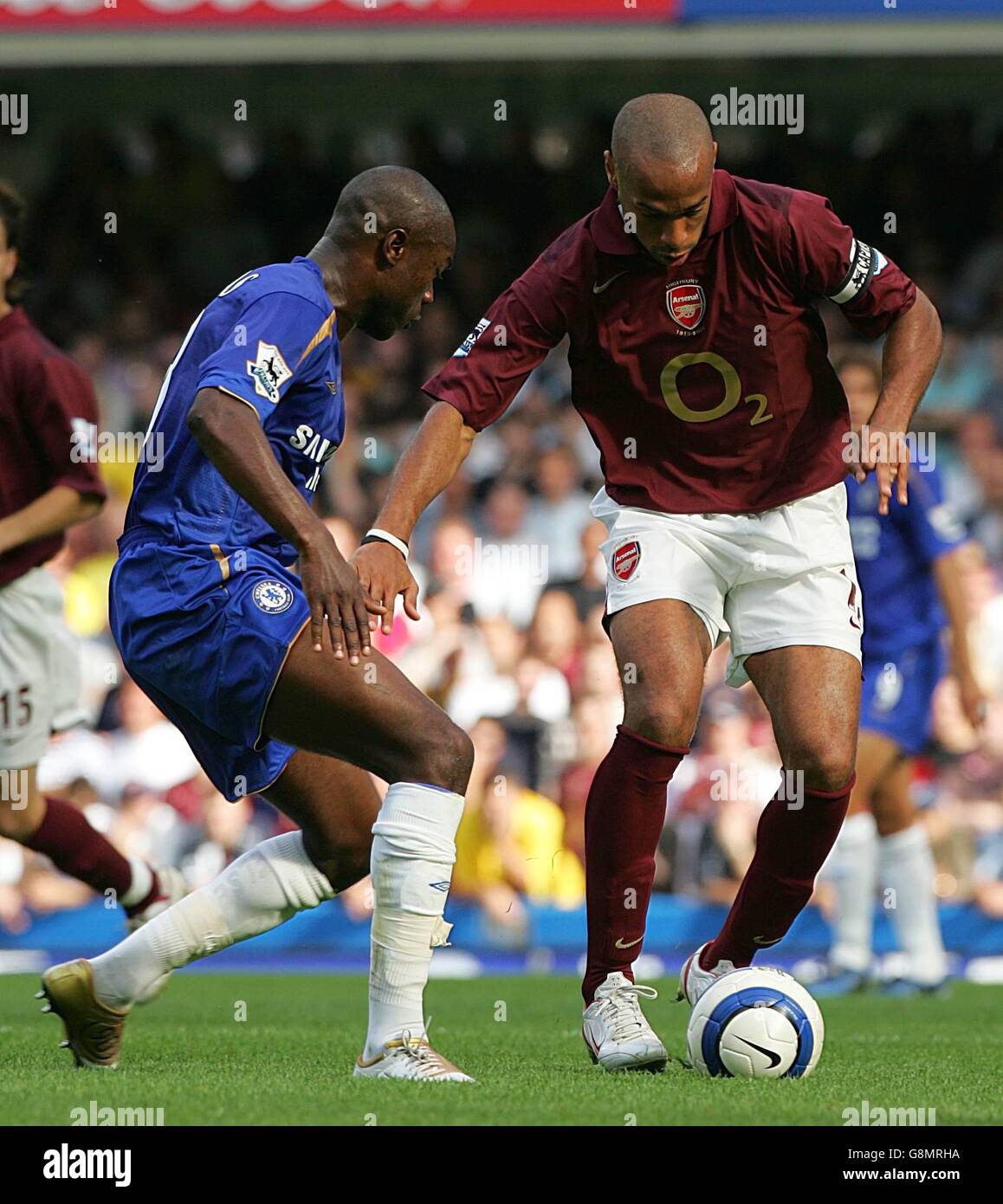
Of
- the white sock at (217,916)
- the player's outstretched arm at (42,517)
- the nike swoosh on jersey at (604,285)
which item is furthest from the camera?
the player's outstretched arm at (42,517)

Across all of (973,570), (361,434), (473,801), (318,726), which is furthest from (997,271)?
(318,726)

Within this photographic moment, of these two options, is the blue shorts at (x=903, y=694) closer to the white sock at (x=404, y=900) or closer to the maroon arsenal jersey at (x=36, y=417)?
the maroon arsenal jersey at (x=36, y=417)

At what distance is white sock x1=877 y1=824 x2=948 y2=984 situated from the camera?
8.11 meters

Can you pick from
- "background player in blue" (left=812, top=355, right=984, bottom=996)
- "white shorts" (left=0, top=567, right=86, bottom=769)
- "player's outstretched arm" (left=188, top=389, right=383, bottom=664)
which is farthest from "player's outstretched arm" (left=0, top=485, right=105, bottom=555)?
"background player in blue" (left=812, top=355, right=984, bottom=996)

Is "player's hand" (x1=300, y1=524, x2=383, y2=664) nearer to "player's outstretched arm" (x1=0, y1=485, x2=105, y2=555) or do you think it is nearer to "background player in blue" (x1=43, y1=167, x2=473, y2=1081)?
"background player in blue" (x1=43, y1=167, x2=473, y2=1081)

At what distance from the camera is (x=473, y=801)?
1041 cm

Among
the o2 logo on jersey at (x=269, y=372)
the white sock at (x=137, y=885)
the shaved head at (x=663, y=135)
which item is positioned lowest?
the white sock at (x=137, y=885)

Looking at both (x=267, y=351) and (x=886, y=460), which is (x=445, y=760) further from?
(x=886, y=460)

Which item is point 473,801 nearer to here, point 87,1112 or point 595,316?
point 595,316

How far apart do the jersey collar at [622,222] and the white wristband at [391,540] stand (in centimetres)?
101

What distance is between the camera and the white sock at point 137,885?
6367 mm

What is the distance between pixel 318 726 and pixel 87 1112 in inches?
40.2

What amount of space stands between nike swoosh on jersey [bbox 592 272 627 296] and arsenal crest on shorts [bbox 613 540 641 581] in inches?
25.7

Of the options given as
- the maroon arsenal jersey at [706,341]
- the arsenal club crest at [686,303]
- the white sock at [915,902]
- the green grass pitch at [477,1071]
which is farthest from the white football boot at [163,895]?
the white sock at [915,902]
